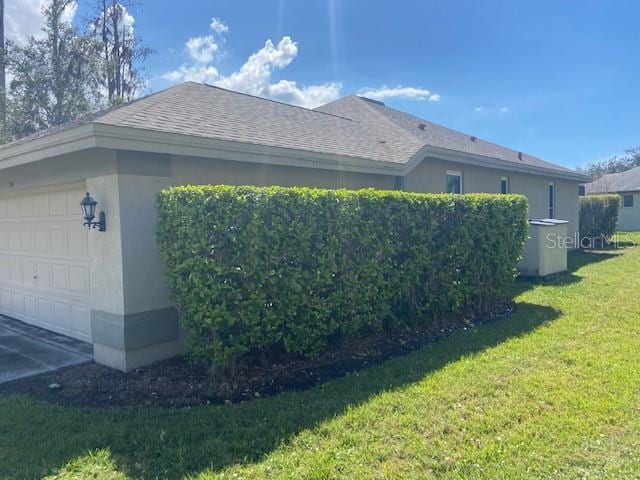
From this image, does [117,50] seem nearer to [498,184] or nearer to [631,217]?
[498,184]

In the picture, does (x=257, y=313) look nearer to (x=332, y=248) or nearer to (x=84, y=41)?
(x=332, y=248)

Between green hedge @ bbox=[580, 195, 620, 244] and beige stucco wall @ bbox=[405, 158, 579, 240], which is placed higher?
beige stucco wall @ bbox=[405, 158, 579, 240]

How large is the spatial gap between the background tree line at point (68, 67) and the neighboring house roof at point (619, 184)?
35.3 m

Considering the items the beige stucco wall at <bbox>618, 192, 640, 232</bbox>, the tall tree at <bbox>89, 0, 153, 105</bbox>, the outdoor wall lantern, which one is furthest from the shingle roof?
the beige stucco wall at <bbox>618, 192, 640, 232</bbox>

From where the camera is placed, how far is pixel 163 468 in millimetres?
3275

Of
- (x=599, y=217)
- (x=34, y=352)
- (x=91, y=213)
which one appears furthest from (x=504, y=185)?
(x=34, y=352)

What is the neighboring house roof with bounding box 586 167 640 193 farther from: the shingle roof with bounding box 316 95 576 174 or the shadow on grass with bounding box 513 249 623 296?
the shingle roof with bounding box 316 95 576 174

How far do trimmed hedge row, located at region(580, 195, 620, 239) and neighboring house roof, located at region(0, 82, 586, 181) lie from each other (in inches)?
346

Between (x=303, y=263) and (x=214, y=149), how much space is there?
207cm

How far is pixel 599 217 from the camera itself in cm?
2052

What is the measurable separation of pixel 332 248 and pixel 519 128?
1092 inches

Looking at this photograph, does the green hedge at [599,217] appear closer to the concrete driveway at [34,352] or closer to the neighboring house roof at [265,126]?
the neighboring house roof at [265,126]

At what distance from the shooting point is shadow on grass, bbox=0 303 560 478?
3.39 metres

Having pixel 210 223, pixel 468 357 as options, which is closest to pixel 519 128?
pixel 468 357
